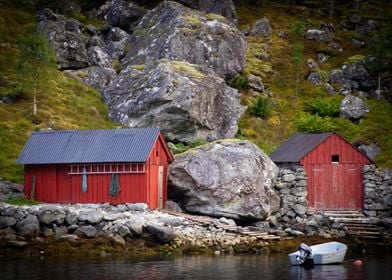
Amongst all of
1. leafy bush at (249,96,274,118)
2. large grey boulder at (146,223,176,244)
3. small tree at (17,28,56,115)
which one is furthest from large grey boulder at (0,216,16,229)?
leafy bush at (249,96,274,118)

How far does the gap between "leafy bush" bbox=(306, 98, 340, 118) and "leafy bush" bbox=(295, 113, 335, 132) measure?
61.1 inches

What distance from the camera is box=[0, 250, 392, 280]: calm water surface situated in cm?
2934

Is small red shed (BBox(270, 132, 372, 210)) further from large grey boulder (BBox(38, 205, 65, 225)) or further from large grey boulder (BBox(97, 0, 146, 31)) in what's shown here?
large grey boulder (BBox(97, 0, 146, 31))

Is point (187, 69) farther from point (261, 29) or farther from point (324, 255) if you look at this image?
point (324, 255)

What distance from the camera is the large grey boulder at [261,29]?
75125 millimetres

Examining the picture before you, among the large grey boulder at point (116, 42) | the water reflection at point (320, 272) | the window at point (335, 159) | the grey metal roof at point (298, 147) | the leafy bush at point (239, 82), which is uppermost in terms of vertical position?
the large grey boulder at point (116, 42)

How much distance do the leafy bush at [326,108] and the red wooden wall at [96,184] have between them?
19.9 m

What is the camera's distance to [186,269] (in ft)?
104

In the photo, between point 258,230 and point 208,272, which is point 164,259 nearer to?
point 208,272

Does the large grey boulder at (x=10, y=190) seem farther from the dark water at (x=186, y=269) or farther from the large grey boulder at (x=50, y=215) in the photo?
the dark water at (x=186, y=269)

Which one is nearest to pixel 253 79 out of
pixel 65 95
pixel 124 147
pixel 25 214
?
pixel 65 95

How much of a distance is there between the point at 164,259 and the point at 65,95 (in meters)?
26.8

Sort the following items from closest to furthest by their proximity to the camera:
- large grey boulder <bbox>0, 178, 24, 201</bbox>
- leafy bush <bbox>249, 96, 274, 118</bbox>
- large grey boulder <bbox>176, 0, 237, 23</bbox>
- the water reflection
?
1. the water reflection
2. large grey boulder <bbox>0, 178, 24, 201</bbox>
3. leafy bush <bbox>249, 96, 274, 118</bbox>
4. large grey boulder <bbox>176, 0, 237, 23</bbox>

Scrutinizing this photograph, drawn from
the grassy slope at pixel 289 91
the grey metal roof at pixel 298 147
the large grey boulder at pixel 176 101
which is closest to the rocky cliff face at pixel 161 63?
the large grey boulder at pixel 176 101
